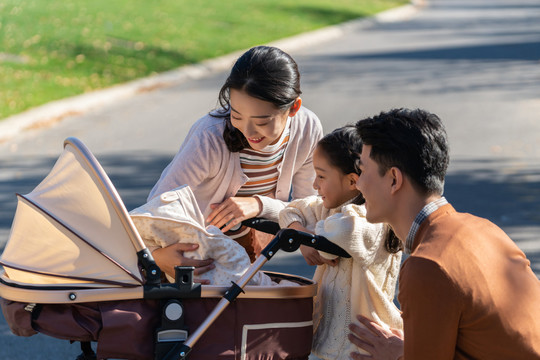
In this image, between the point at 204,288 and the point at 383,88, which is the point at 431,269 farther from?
the point at 383,88

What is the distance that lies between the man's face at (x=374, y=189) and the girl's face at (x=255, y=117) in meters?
0.57

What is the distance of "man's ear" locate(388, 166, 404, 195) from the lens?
2.34m

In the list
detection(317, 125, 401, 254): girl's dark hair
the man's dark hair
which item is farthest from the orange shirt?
detection(317, 125, 401, 254): girl's dark hair

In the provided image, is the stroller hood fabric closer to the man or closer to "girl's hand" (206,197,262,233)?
"girl's hand" (206,197,262,233)

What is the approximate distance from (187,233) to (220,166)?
46cm

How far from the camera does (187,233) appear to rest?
2783 mm

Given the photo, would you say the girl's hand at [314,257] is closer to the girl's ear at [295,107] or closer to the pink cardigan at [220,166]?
the pink cardigan at [220,166]

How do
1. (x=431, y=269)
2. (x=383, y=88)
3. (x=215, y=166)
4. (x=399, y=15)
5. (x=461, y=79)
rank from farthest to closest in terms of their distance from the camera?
(x=399, y=15) → (x=461, y=79) → (x=383, y=88) → (x=215, y=166) → (x=431, y=269)

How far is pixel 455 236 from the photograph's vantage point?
2.19 meters

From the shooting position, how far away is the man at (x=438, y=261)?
6.98ft

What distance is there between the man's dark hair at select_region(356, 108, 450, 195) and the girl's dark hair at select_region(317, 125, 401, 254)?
41 cm

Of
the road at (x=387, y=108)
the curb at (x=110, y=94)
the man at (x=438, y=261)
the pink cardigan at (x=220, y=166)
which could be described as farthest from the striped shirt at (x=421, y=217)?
the curb at (x=110, y=94)

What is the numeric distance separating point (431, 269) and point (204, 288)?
79 cm

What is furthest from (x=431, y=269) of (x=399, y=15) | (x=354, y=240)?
(x=399, y=15)
